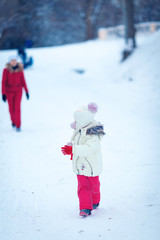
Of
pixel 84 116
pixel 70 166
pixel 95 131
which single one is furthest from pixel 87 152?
pixel 70 166

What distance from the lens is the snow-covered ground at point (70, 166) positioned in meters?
3.81

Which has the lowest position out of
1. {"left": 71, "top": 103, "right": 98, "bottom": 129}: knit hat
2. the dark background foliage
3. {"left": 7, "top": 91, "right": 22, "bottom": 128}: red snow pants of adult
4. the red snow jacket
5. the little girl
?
the dark background foliage

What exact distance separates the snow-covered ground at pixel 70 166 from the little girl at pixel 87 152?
276 millimetres

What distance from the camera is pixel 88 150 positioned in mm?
3754

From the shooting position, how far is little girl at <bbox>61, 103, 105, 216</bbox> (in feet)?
12.5

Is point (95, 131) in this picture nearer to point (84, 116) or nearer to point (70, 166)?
point (84, 116)

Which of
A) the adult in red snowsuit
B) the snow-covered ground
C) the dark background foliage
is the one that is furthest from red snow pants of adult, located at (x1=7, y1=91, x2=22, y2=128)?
the dark background foliage

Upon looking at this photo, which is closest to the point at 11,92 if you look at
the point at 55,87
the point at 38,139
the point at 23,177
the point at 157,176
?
the point at 38,139

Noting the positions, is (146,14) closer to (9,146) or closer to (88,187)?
(9,146)

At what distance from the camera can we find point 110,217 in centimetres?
397

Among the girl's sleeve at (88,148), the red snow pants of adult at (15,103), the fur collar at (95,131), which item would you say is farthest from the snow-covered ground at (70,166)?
the fur collar at (95,131)

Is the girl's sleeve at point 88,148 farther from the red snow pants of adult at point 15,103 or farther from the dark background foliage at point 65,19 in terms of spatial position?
the dark background foliage at point 65,19

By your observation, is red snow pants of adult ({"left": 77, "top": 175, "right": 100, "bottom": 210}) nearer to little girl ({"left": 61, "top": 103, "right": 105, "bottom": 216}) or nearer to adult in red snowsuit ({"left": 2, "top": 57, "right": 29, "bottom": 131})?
little girl ({"left": 61, "top": 103, "right": 105, "bottom": 216})

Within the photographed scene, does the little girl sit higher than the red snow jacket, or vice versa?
the little girl
